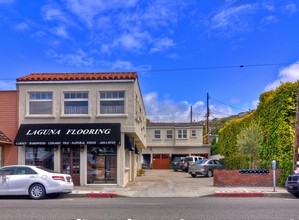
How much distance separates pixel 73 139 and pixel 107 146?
1852mm

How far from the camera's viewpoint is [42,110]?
79.0 ft

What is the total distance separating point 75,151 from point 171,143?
116 feet

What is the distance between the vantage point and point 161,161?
5862 cm

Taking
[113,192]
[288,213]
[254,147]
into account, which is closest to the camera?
[288,213]

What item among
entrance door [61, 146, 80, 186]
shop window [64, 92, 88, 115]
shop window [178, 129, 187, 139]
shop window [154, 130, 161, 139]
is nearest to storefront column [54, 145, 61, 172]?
entrance door [61, 146, 80, 186]

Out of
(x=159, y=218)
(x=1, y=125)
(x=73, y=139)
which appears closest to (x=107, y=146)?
(x=73, y=139)

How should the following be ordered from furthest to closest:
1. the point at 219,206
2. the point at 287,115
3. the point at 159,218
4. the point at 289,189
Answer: the point at 287,115, the point at 289,189, the point at 219,206, the point at 159,218

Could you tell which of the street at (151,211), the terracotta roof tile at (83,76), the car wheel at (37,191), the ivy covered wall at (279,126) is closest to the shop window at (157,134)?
the ivy covered wall at (279,126)

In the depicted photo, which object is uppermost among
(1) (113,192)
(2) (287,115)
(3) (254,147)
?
(2) (287,115)

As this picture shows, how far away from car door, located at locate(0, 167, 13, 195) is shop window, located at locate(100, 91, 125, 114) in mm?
6815

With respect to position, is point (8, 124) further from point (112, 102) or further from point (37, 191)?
point (37, 191)

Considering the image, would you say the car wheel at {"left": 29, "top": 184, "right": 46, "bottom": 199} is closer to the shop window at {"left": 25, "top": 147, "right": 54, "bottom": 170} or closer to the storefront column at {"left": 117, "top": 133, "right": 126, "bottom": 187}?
the shop window at {"left": 25, "top": 147, "right": 54, "bottom": 170}

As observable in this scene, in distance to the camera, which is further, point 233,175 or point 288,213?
point 233,175

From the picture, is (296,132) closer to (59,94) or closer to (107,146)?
(107,146)
